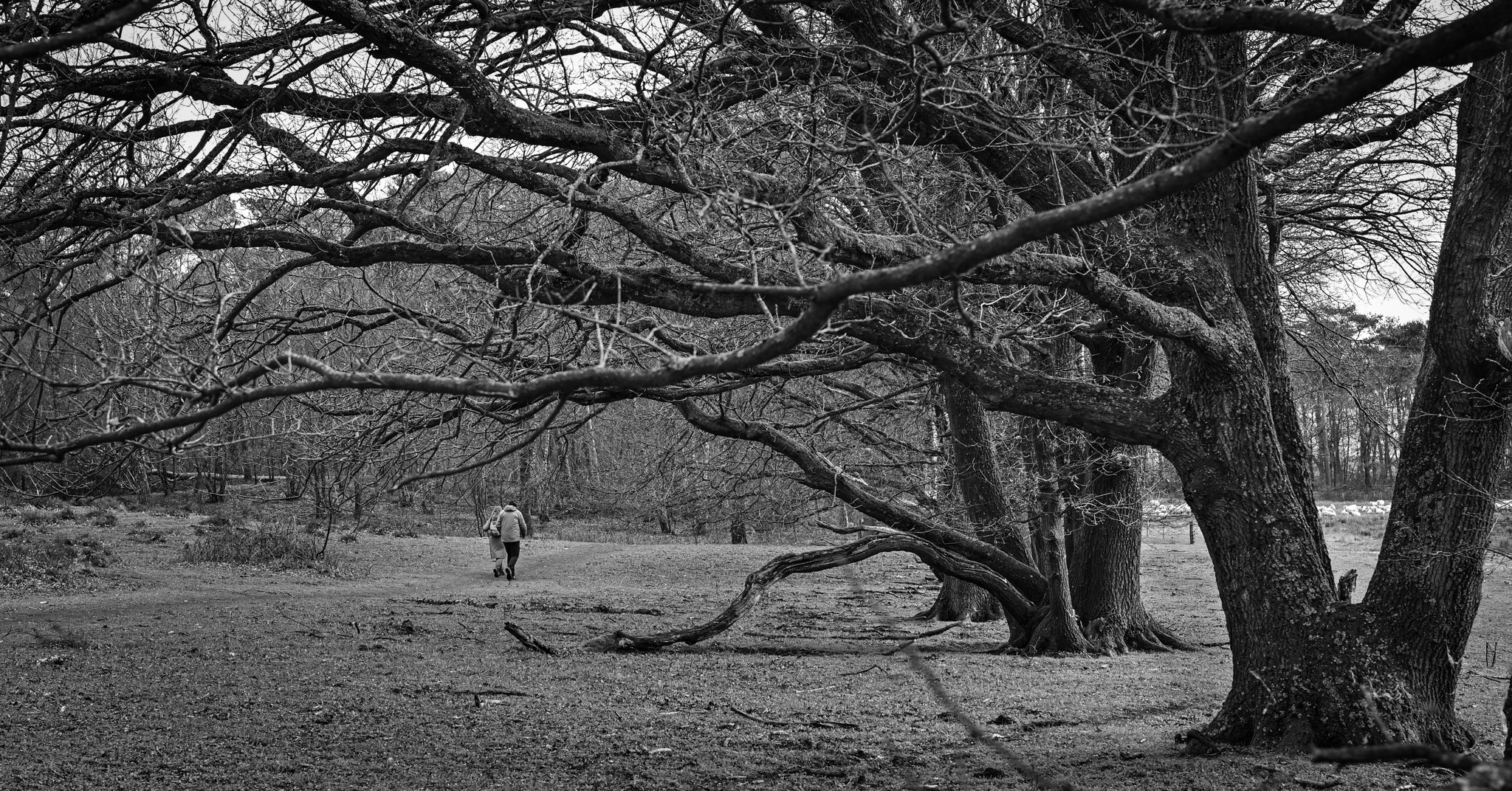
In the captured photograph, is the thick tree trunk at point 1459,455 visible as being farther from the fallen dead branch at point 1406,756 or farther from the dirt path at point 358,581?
the dirt path at point 358,581

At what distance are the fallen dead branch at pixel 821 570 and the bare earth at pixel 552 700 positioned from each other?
24 centimetres

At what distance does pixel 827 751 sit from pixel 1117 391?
2.88m

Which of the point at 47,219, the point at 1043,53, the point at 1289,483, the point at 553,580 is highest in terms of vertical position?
the point at 1043,53

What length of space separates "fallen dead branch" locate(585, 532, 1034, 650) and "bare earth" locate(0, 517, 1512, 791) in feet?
0.78

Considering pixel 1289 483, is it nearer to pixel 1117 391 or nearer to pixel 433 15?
pixel 1117 391

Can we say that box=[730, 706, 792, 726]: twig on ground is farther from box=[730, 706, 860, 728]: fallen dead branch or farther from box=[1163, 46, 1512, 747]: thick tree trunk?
box=[1163, 46, 1512, 747]: thick tree trunk

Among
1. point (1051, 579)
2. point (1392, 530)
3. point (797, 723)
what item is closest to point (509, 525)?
point (1051, 579)

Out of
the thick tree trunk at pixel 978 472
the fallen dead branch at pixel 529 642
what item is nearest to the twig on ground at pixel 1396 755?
the fallen dead branch at pixel 529 642

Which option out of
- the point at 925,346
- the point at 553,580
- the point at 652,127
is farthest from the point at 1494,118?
the point at 553,580

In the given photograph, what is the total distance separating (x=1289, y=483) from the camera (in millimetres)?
6336

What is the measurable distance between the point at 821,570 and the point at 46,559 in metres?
12.7

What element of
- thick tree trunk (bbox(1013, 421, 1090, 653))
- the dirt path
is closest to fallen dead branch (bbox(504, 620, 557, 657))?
the dirt path

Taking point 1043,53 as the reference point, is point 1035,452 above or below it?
below

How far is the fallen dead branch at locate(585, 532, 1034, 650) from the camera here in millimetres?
11234
